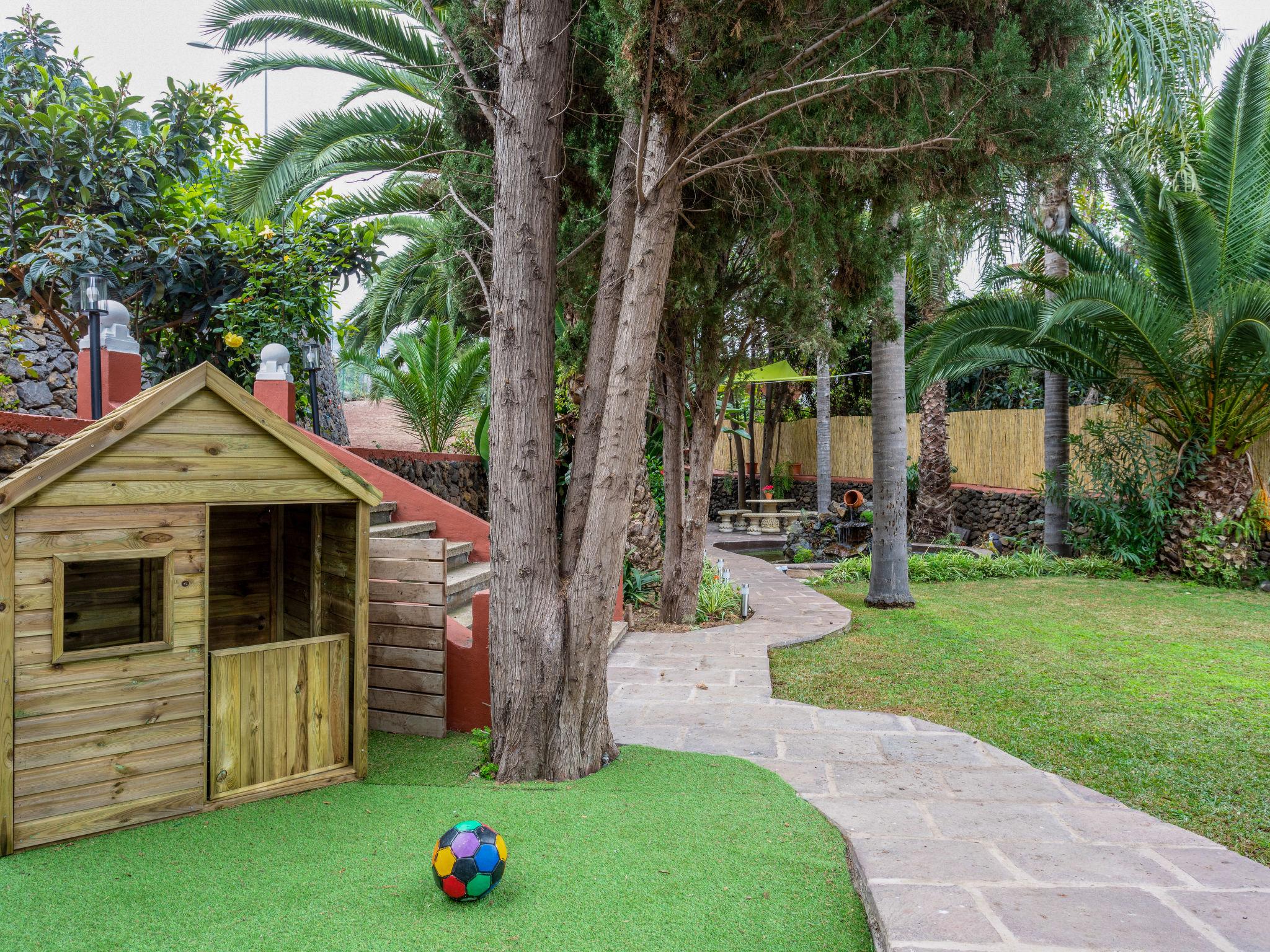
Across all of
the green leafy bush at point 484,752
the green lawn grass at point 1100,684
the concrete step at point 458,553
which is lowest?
the green lawn grass at point 1100,684

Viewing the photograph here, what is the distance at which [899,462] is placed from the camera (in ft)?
27.6

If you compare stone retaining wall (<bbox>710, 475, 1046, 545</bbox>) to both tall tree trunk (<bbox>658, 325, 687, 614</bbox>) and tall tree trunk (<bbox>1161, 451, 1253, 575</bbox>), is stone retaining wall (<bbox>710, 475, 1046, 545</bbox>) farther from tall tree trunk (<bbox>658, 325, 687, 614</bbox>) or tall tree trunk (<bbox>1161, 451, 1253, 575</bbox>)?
tall tree trunk (<bbox>658, 325, 687, 614</bbox>)

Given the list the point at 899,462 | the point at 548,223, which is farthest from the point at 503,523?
the point at 899,462

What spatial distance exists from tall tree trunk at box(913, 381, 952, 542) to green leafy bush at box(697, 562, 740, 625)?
23.3ft

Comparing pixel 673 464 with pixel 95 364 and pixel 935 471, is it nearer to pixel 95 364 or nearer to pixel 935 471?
pixel 95 364

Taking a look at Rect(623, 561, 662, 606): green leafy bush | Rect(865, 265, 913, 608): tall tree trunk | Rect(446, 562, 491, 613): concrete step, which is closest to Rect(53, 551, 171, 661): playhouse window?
Rect(446, 562, 491, 613): concrete step

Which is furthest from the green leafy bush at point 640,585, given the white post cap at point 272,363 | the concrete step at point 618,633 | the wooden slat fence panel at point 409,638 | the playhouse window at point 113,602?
the playhouse window at point 113,602

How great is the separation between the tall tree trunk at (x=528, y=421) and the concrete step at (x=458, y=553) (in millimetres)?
2552

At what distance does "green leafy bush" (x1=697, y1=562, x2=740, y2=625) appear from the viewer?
8062mm

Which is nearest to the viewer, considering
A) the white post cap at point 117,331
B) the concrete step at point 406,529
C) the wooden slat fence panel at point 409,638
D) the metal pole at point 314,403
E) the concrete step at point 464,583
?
the wooden slat fence panel at point 409,638

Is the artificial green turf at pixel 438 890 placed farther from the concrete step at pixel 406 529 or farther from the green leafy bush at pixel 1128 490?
the green leafy bush at pixel 1128 490

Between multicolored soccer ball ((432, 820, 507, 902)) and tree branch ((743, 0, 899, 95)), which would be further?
tree branch ((743, 0, 899, 95))

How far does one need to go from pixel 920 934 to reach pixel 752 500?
18.3 meters

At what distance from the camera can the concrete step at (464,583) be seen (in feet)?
18.1
